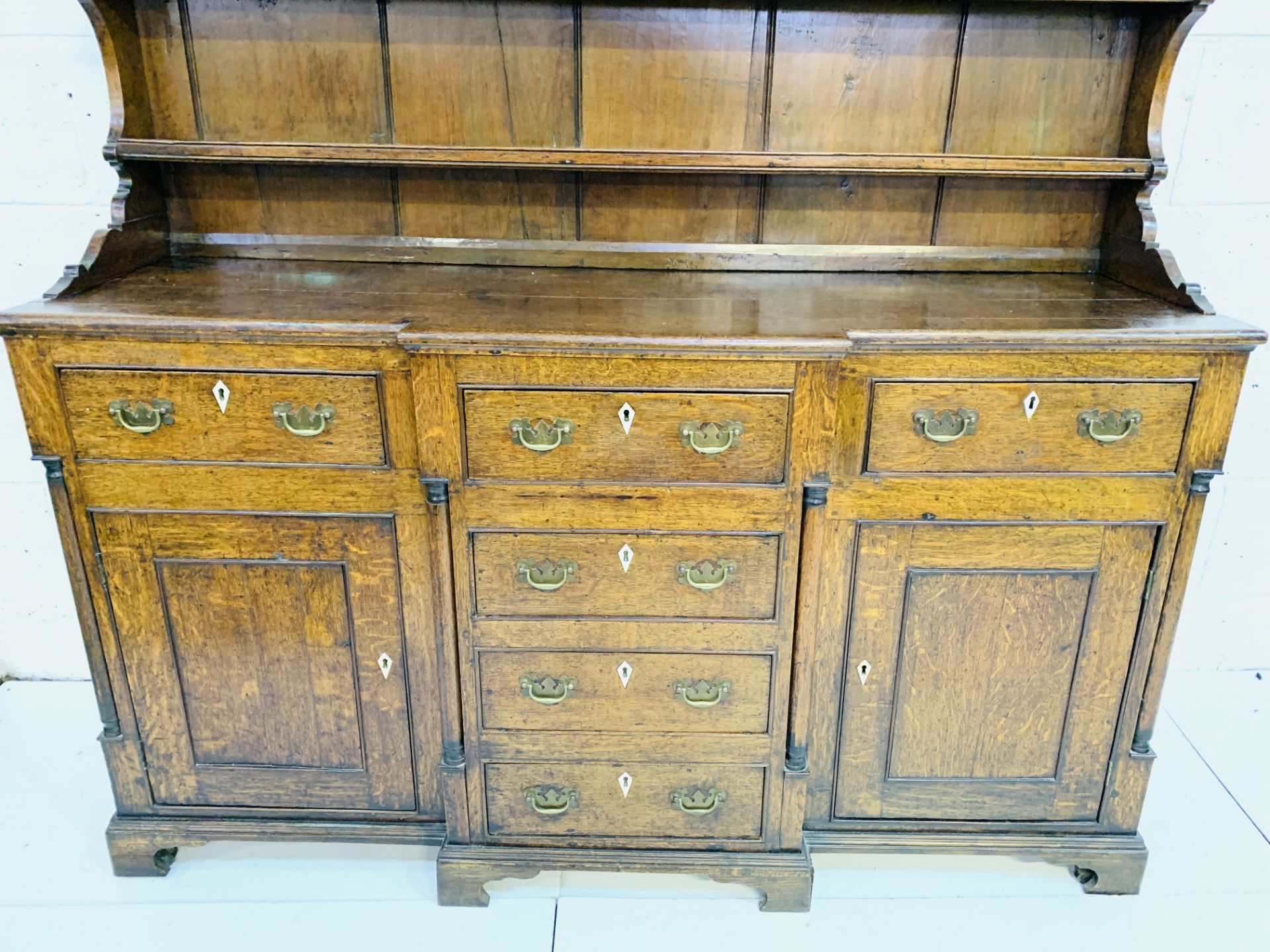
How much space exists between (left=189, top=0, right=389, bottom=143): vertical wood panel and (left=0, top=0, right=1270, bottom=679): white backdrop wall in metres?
0.35

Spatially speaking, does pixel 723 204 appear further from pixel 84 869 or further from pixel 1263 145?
pixel 84 869

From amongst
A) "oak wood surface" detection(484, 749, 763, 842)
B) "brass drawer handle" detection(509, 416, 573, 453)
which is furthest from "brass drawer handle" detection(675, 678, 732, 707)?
"brass drawer handle" detection(509, 416, 573, 453)

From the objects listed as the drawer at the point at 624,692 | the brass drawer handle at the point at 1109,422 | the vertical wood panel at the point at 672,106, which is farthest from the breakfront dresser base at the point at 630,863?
the vertical wood panel at the point at 672,106

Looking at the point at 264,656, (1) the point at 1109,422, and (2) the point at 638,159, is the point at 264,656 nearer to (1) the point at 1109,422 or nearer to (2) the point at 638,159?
(2) the point at 638,159

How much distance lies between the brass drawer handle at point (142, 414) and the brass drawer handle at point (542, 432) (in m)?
0.56

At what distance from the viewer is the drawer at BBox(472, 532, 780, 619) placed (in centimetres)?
155

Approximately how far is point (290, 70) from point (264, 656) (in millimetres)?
1116

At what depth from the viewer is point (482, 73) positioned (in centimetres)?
182

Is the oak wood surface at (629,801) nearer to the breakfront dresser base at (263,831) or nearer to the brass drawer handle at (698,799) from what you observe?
the brass drawer handle at (698,799)

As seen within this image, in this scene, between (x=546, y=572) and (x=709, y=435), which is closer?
(x=709, y=435)

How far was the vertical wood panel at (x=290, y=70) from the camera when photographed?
5.87ft

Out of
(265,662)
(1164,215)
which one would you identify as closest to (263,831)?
(265,662)

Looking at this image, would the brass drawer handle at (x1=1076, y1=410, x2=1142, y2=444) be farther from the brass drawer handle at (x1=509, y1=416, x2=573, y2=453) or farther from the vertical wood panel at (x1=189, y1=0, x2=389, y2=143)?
the vertical wood panel at (x1=189, y1=0, x2=389, y2=143)

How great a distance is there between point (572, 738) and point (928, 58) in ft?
4.76
